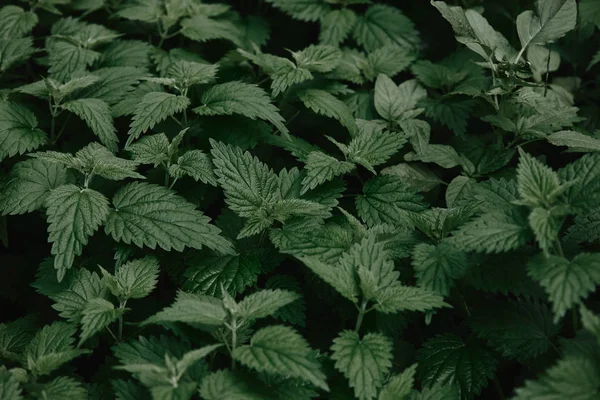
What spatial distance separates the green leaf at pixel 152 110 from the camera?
2.96m

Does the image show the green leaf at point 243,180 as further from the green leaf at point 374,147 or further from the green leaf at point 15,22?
the green leaf at point 15,22

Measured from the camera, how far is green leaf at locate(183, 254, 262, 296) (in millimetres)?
2711

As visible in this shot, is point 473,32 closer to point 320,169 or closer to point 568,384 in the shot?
point 320,169

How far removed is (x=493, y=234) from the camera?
2326mm

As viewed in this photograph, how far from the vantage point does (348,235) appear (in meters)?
2.77

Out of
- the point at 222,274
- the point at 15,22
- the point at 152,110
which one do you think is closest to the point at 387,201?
the point at 222,274

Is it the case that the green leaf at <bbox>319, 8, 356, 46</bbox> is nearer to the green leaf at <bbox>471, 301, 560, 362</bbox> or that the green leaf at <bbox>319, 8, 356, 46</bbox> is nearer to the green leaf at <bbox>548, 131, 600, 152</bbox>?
the green leaf at <bbox>548, 131, 600, 152</bbox>

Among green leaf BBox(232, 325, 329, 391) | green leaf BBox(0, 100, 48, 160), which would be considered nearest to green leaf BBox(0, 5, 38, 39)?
green leaf BBox(0, 100, 48, 160)

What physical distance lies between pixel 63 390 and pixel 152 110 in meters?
1.31

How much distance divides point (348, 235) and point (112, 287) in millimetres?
997

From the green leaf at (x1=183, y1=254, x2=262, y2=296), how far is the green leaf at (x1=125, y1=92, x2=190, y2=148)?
0.67 meters

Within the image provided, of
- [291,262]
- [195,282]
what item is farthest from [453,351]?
[195,282]

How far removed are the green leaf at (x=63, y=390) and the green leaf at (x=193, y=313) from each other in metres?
0.36

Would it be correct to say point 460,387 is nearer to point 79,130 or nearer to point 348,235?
point 348,235
